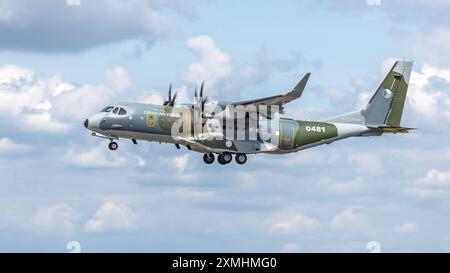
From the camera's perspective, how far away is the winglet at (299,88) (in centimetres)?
5062

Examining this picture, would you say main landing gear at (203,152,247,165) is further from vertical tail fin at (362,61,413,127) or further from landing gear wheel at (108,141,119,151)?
vertical tail fin at (362,61,413,127)

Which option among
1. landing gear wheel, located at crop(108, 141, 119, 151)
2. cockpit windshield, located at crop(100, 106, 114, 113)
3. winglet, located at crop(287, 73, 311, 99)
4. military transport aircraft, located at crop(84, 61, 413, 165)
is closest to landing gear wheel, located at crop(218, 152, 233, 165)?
military transport aircraft, located at crop(84, 61, 413, 165)

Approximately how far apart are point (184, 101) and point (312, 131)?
914cm

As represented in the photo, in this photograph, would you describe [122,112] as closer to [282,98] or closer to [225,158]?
[225,158]

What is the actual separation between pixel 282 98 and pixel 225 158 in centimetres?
708

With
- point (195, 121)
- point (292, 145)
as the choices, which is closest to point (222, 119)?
point (195, 121)

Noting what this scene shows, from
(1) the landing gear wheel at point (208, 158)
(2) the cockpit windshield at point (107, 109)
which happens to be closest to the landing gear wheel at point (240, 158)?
(1) the landing gear wheel at point (208, 158)

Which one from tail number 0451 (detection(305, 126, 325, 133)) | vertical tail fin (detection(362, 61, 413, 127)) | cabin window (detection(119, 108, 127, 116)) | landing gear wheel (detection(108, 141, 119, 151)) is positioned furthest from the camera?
vertical tail fin (detection(362, 61, 413, 127))

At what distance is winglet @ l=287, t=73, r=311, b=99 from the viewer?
50.6 metres

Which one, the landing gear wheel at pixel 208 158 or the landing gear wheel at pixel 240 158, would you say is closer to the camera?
the landing gear wheel at pixel 240 158

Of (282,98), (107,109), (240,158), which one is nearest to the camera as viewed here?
(282,98)

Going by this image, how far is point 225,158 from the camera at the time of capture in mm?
57438

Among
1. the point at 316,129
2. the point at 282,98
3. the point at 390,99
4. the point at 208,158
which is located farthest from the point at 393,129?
the point at 208,158

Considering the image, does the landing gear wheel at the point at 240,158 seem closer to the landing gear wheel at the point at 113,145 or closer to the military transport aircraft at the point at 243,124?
the military transport aircraft at the point at 243,124
